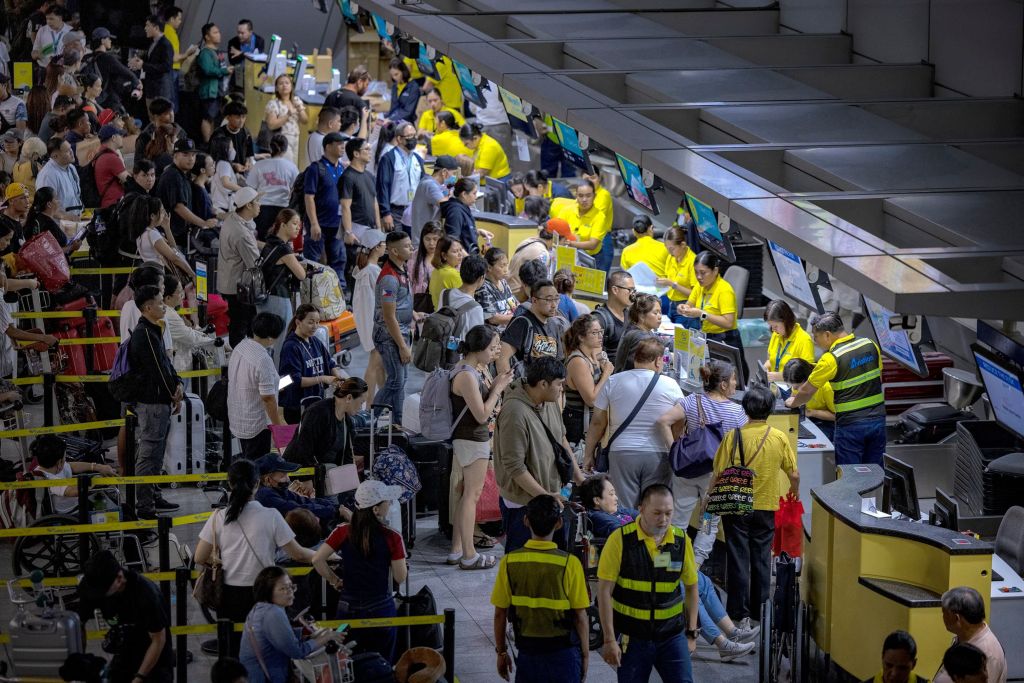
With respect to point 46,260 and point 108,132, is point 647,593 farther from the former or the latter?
point 108,132

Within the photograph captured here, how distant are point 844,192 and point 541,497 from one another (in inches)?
88.4

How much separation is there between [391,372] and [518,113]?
318 centimetres

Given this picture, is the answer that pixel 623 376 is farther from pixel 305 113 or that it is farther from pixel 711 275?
pixel 305 113

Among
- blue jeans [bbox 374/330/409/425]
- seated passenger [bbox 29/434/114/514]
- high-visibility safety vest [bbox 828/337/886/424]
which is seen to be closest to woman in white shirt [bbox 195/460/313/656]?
seated passenger [bbox 29/434/114/514]

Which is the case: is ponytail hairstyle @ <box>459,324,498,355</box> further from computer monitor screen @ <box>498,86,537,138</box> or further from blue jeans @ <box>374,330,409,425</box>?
computer monitor screen @ <box>498,86,537,138</box>

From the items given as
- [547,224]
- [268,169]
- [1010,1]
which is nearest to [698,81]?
[1010,1]

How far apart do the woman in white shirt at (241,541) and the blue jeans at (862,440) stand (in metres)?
4.64

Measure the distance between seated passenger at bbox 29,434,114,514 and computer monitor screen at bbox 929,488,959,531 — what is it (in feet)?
17.4

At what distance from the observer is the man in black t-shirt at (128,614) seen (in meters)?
6.70

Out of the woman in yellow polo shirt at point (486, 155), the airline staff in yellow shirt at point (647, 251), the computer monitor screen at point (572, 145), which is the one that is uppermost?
the woman in yellow polo shirt at point (486, 155)

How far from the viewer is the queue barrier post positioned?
6.72 metres

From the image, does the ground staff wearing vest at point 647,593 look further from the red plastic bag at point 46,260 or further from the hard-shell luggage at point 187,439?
the red plastic bag at point 46,260

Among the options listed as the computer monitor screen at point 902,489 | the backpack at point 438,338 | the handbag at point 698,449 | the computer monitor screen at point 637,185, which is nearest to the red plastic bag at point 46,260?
the backpack at point 438,338

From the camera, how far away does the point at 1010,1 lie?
8383 mm
